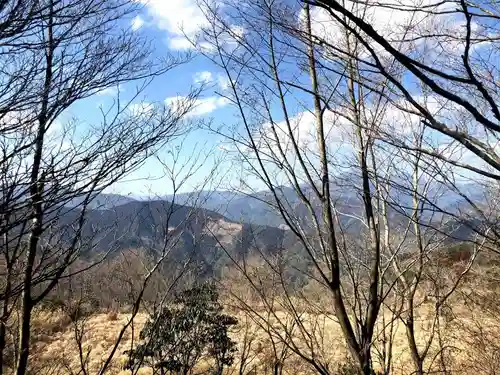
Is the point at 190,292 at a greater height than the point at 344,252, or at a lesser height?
lesser

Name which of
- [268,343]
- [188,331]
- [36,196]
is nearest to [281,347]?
[268,343]

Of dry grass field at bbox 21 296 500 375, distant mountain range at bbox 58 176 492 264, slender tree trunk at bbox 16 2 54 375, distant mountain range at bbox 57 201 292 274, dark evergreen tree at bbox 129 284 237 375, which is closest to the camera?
slender tree trunk at bbox 16 2 54 375

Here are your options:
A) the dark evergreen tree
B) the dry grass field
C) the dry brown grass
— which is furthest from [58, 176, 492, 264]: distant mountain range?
the dry brown grass

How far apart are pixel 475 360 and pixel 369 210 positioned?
766 centimetres

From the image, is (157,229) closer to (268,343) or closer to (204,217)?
(204,217)

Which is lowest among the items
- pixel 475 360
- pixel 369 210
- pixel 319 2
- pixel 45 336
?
pixel 45 336

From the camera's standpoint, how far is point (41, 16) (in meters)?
1.86

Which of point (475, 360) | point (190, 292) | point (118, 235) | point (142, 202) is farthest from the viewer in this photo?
→ point (475, 360)

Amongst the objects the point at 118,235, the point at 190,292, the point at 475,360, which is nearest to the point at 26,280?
the point at 118,235

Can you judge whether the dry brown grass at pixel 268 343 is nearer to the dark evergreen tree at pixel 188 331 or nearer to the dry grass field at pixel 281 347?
the dry grass field at pixel 281 347

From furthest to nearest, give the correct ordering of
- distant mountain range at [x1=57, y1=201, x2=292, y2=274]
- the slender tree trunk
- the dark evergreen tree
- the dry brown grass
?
the dry brown grass, the dark evergreen tree, distant mountain range at [x1=57, y1=201, x2=292, y2=274], the slender tree trunk

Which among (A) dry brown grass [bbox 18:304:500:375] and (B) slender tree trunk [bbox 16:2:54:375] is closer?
(B) slender tree trunk [bbox 16:2:54:375]

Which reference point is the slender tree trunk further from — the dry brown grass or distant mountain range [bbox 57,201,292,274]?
the dry brown grass

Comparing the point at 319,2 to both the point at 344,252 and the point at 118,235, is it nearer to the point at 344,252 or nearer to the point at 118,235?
the point at 344,252
